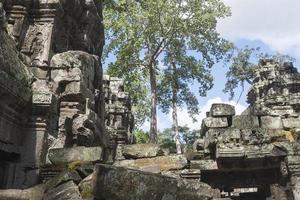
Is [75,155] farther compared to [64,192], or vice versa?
[75,155]

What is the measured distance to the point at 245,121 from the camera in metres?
7.46

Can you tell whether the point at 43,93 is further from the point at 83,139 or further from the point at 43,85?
the point at 83,139

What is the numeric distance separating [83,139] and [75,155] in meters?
1.27

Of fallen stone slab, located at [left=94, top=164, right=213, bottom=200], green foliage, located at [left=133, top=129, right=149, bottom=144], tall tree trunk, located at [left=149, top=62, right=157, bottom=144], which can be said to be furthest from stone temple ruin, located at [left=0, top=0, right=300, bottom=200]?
green foliage, located at [left=133, top=129, right=149, bottom=144]

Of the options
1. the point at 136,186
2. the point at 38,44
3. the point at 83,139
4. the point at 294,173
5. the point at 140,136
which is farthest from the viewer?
the point at 140,136

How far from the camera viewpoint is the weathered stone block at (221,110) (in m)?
7.34

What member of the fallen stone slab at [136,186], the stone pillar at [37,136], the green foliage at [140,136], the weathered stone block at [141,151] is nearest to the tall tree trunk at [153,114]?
the green foliage at [140,136]

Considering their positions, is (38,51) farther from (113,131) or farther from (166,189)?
(113,131)

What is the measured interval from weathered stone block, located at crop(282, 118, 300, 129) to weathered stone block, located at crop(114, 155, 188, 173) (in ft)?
7.41

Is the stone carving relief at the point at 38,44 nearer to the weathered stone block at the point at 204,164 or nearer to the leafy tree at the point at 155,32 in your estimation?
the weathered stone block at the point at 204,164

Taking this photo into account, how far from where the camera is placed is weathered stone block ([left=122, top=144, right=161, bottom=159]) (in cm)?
664

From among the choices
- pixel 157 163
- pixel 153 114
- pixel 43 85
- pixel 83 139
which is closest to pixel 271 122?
pixel 157 163

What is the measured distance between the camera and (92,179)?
11.1 ft

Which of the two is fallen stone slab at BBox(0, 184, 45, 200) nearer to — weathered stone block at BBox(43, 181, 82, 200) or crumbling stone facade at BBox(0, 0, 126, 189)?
weathered stone block at BBox(43, 181, 82, 200)
